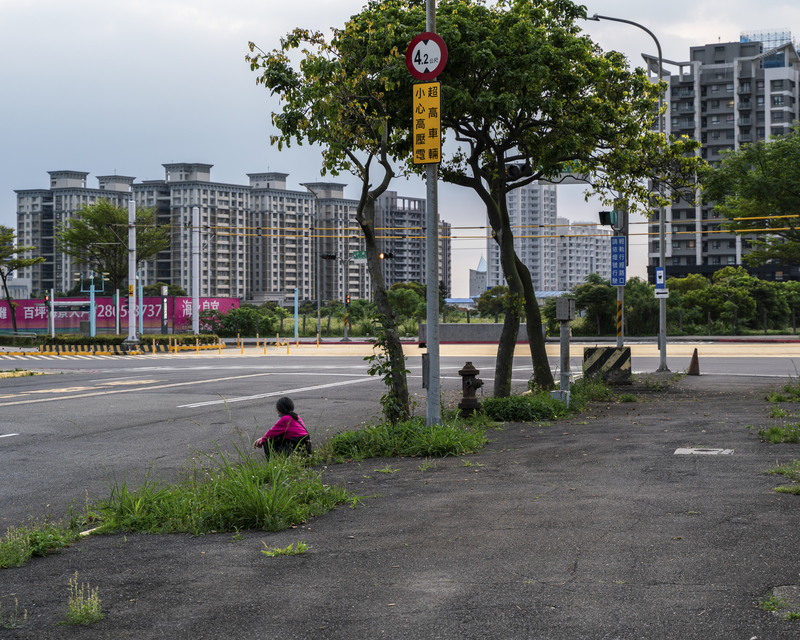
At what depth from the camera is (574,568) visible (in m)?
4.48

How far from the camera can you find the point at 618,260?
18109 mm

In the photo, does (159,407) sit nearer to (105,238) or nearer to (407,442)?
(407,442)

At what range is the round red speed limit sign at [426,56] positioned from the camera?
32.0 feet

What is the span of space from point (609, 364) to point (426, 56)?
1005 cm

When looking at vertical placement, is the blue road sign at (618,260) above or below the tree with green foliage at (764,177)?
below

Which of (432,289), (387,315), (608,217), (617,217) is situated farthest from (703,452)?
(617,217)

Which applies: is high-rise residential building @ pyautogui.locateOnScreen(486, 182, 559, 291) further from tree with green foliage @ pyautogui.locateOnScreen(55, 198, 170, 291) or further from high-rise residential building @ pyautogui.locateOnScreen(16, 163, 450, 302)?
tree with green foliage @ pyautogui.locateOnScreen(55, 198, 170, 291)

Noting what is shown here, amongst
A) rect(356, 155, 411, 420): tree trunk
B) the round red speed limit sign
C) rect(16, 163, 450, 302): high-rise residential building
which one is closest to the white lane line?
rect(356, 155, 411, 420): tree trunk

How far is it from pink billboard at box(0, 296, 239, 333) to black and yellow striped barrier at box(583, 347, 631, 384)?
132 feet

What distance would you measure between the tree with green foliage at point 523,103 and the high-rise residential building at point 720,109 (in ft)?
286

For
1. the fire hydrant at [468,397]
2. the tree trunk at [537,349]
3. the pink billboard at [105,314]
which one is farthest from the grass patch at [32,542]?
the pink billboard at [105,314]

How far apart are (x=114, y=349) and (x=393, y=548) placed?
38898 mm

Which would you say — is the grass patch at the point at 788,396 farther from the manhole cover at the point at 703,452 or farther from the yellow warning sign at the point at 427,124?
the yellow warning sign at the point at 427,124

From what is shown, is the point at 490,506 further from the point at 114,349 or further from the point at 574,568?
the point at 114,349
